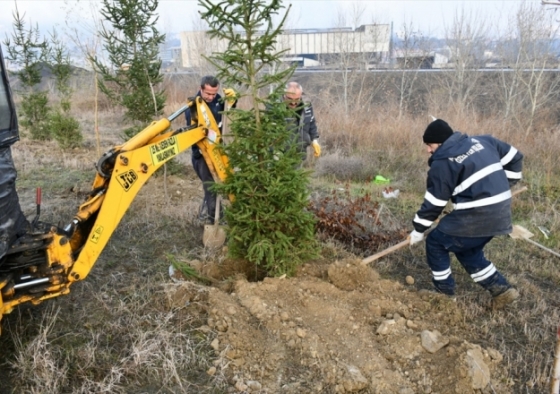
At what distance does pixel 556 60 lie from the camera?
63.6 feet

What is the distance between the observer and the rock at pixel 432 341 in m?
3.82

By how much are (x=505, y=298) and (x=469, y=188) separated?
1.26 meters

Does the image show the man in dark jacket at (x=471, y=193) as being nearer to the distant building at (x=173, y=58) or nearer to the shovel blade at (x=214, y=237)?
the shovel blade at (x=214, y=237)

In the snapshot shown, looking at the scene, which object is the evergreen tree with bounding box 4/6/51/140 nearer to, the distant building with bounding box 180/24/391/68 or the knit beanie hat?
the distant building with bounding box 180/24/391/68

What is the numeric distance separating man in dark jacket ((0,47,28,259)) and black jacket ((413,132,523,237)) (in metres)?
3.59

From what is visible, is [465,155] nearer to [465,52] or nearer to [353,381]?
[353,381]

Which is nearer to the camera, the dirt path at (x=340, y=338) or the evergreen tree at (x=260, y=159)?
the dirt path at (x=340, y=338)

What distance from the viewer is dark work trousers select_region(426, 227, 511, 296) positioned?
14.8 ft

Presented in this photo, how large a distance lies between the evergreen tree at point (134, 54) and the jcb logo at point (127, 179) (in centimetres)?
445

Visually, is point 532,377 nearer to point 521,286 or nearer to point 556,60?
point 521,286

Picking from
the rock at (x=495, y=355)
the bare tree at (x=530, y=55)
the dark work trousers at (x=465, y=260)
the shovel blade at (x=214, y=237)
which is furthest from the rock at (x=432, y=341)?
the bare tree at (x=530, y=55)

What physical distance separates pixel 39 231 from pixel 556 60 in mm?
21966

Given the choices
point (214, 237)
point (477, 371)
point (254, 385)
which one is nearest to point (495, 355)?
point (477, 371)

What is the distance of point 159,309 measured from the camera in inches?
173
